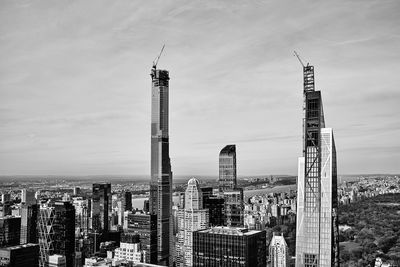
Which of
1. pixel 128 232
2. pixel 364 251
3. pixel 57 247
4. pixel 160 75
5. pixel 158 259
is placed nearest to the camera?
pixel 364 251

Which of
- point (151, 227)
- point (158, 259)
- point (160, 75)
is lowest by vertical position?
point (158, 259)

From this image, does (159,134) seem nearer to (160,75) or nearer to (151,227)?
(160,75)

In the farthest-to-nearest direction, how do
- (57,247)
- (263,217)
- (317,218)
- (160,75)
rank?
(160,75)
(263,217)
(57,247)
(317,218)

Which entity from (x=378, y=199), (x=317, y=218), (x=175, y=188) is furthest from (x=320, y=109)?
(x=175, y=188)

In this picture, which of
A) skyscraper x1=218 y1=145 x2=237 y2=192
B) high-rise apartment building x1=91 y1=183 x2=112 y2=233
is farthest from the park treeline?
skyscraper x1=218 y1=145 x2=237 y2=192

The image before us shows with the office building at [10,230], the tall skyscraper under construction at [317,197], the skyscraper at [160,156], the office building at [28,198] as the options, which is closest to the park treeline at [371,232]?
the tall skyscraper under construction at [317,197]

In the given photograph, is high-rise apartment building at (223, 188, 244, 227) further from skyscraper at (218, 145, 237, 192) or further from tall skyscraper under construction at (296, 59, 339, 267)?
tall skyscraper under construction at (296, 59, 339, 267)
